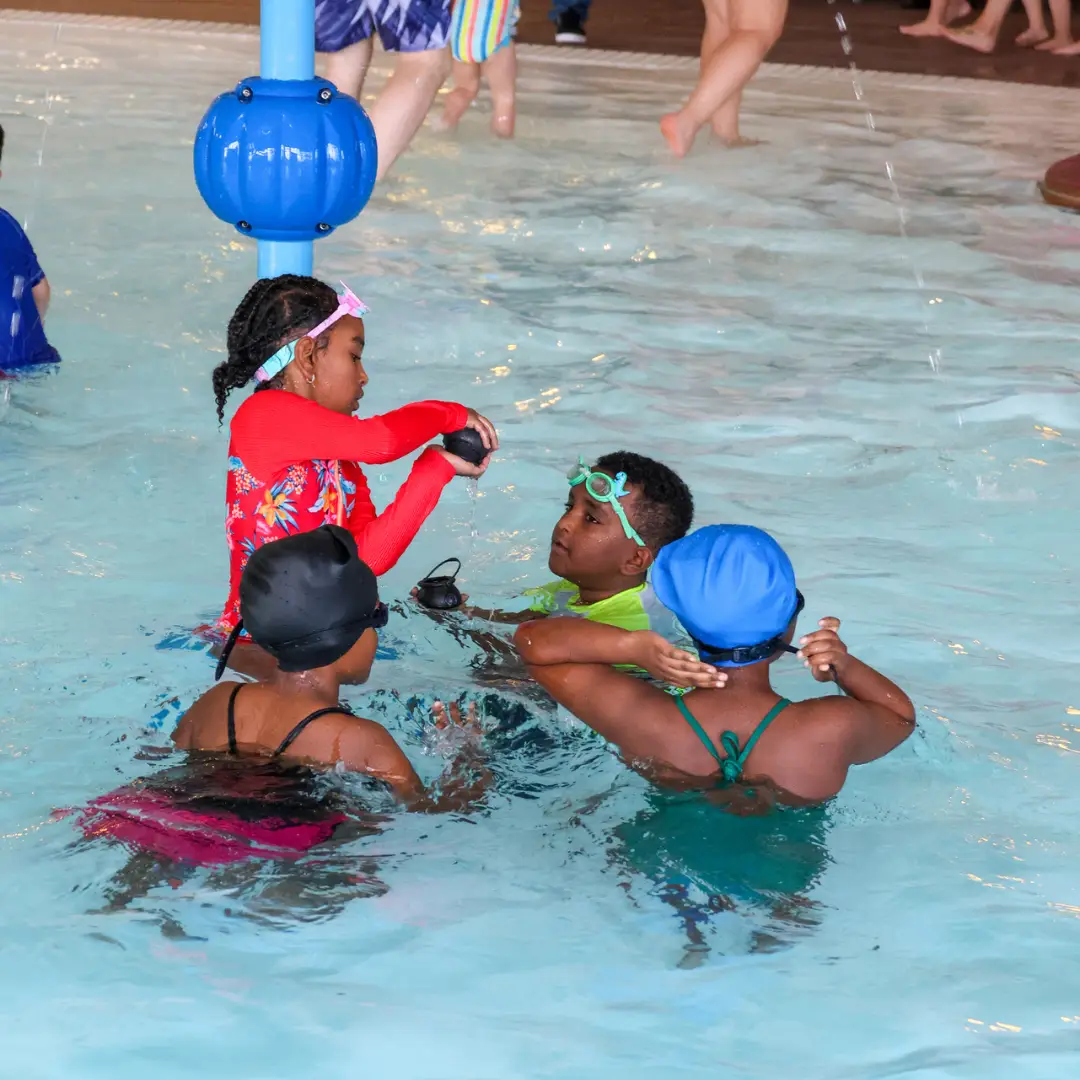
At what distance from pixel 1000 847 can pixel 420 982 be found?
1.17 metres

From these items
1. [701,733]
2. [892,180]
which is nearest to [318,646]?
[701,733]

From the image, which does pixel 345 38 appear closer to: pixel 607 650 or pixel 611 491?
pixel 611 491

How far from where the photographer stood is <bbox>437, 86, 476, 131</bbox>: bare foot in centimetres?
908

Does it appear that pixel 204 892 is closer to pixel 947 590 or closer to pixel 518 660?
pixel 518 660

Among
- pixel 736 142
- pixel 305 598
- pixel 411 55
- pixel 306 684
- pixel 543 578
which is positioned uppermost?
pixel 411 55

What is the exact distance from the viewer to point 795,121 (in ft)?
31.5

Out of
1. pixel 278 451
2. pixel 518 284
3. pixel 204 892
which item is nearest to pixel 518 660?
pixel 278 451

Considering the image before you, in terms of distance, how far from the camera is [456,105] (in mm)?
9070

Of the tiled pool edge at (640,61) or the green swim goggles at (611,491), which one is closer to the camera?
the green swim goggles at (611,491)

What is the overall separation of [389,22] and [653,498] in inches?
153

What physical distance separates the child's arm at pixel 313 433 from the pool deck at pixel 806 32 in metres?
8.67

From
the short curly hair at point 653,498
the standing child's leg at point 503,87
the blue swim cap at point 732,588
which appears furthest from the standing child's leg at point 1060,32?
the blue swim cap at point 732,588

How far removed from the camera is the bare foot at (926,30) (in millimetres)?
12500

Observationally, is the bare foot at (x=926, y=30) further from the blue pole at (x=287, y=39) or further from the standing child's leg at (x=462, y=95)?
the blue pole at (x=287, y=39)
